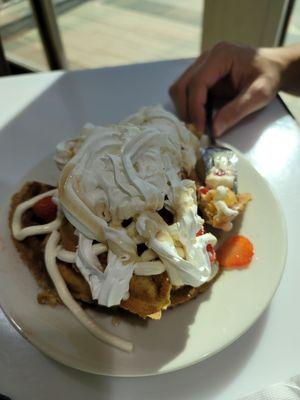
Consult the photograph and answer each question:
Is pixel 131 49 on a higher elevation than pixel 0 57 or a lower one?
lower

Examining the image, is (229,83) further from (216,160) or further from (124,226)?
(124,226)

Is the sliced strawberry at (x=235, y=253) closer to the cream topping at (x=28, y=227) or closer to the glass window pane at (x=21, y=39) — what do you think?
the cream topping at (x=28, y=227)

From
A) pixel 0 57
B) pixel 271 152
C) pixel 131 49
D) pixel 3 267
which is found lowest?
pixel 131 49

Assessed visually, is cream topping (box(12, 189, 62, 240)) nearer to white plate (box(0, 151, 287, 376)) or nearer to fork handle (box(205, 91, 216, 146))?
white plate (box(0, 151, 287, 376))

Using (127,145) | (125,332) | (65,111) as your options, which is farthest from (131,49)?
(125,332)

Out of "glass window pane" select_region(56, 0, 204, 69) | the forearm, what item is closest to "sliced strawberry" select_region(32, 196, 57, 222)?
the forearm

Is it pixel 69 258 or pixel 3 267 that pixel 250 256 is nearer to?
pixel 69 258

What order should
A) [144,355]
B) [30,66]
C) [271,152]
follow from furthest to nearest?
1. [30,66]
2. [271,152]
3. [144,355]
